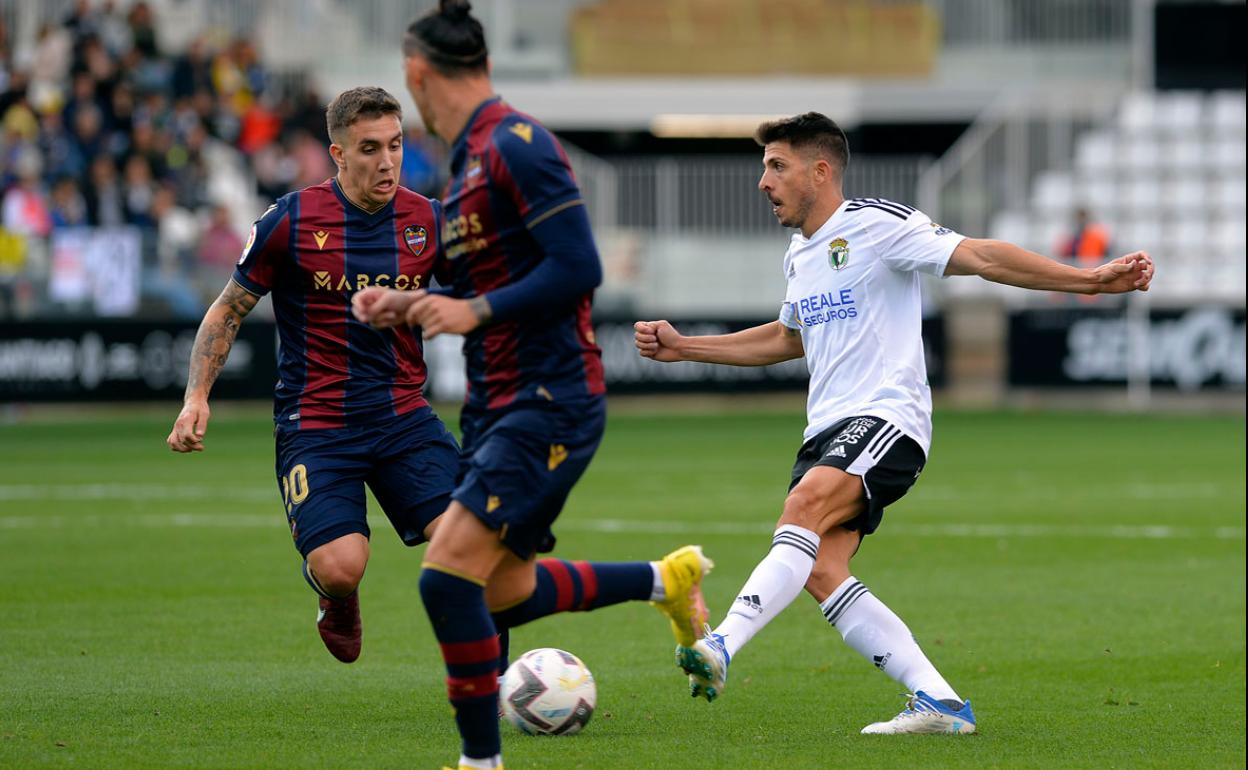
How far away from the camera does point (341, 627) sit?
7672mm

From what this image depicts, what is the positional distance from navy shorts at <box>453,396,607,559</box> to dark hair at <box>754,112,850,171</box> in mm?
1712

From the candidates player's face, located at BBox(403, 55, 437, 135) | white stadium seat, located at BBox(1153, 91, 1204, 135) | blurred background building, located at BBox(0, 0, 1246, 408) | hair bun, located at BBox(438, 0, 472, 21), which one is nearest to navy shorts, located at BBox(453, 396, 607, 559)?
player's face, located at BBox(403, 55, 437, 135)

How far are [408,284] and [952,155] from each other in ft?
79.9

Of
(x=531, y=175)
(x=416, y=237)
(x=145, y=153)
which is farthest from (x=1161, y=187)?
(x=531, y=175)

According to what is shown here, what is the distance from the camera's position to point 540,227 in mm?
5512

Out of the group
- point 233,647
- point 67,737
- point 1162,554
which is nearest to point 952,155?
point 1162,554

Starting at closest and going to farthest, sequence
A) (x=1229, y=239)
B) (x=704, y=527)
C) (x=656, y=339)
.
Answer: (x=656, y=339) < (x=704, y=527) < (x=1229, y=239)

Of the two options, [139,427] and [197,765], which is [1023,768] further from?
[139,427]

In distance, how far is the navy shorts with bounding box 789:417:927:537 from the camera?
6.77 m

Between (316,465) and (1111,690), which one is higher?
(316,465)

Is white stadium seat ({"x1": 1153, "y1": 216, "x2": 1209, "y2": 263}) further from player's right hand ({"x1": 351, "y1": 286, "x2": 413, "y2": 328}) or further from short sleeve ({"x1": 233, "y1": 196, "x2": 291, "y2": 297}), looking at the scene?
player's right hand ({"x1": 351, "y1": 286, "x2": 413, "y2": 328})

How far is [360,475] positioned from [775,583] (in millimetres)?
1859

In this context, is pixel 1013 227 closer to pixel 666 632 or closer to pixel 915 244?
pixel 666 632

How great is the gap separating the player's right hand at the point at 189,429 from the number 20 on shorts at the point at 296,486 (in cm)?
49
